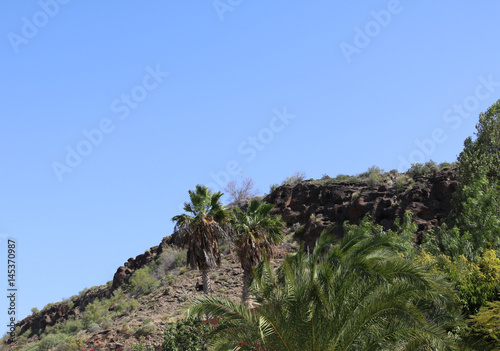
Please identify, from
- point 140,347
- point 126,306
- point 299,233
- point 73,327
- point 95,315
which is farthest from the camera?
point 299,233

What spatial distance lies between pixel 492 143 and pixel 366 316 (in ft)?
84.9

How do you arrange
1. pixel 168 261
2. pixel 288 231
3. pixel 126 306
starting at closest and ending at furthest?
pixel 126 306
pixel 288 231
pixel 168 261

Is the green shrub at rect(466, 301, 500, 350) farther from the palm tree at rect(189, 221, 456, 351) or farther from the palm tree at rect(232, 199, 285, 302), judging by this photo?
the palm tree at rect(232, 199, 285, 302)

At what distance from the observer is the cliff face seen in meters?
45.2

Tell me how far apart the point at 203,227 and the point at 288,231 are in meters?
23.8

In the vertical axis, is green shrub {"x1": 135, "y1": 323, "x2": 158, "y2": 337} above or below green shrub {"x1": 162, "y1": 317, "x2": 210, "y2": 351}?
above

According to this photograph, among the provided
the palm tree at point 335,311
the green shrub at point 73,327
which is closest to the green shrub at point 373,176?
the green shrub at point 73,327

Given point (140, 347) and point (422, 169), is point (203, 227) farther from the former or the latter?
point (422, 169)

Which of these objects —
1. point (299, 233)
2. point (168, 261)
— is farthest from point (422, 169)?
point (168, 261)

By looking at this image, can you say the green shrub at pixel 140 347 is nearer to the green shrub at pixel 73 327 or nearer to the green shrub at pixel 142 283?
the green shrub at pixel 73 327

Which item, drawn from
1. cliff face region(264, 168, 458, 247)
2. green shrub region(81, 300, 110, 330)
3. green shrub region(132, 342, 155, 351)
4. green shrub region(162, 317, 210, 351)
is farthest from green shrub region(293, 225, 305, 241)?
green shrub region(162, 317, 210, 351)

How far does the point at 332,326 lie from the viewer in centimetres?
1515

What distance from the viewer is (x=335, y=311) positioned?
15.3 meters

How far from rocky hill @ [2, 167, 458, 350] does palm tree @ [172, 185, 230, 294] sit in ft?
3.70
